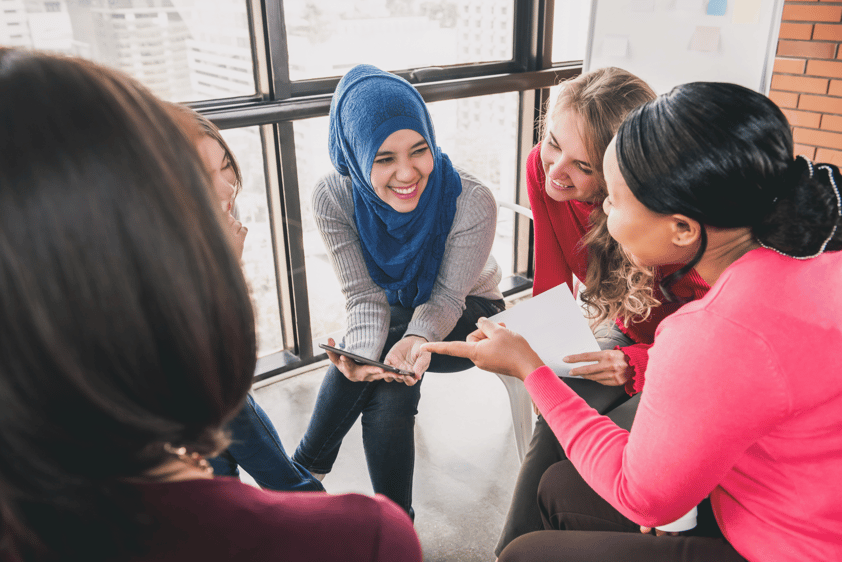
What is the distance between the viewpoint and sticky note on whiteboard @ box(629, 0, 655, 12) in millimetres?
2173

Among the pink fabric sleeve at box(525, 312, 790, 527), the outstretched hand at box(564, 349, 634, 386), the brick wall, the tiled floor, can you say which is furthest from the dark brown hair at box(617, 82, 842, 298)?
the brick wall

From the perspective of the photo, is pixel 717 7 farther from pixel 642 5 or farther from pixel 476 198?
pixel 476 198

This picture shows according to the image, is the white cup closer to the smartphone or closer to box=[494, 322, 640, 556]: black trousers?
A: box=[494, 322, 640, 556]: black trousers

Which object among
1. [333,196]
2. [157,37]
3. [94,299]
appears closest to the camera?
[94,299]

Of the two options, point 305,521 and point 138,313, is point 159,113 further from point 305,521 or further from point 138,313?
point 305,521

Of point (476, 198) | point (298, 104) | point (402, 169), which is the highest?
point (298, 104)

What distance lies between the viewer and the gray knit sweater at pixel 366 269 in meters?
1.60

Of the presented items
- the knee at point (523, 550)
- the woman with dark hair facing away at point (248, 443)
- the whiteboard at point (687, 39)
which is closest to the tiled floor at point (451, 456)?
the woman with dark hair facing away at point (248, 443)

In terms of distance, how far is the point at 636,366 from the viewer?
129cm

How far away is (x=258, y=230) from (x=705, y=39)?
1.79 m

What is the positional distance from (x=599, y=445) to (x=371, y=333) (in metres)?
0.79

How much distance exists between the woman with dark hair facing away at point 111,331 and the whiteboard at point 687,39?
6.81ft

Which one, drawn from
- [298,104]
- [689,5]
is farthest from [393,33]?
[689,5]

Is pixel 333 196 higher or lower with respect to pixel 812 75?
lower
